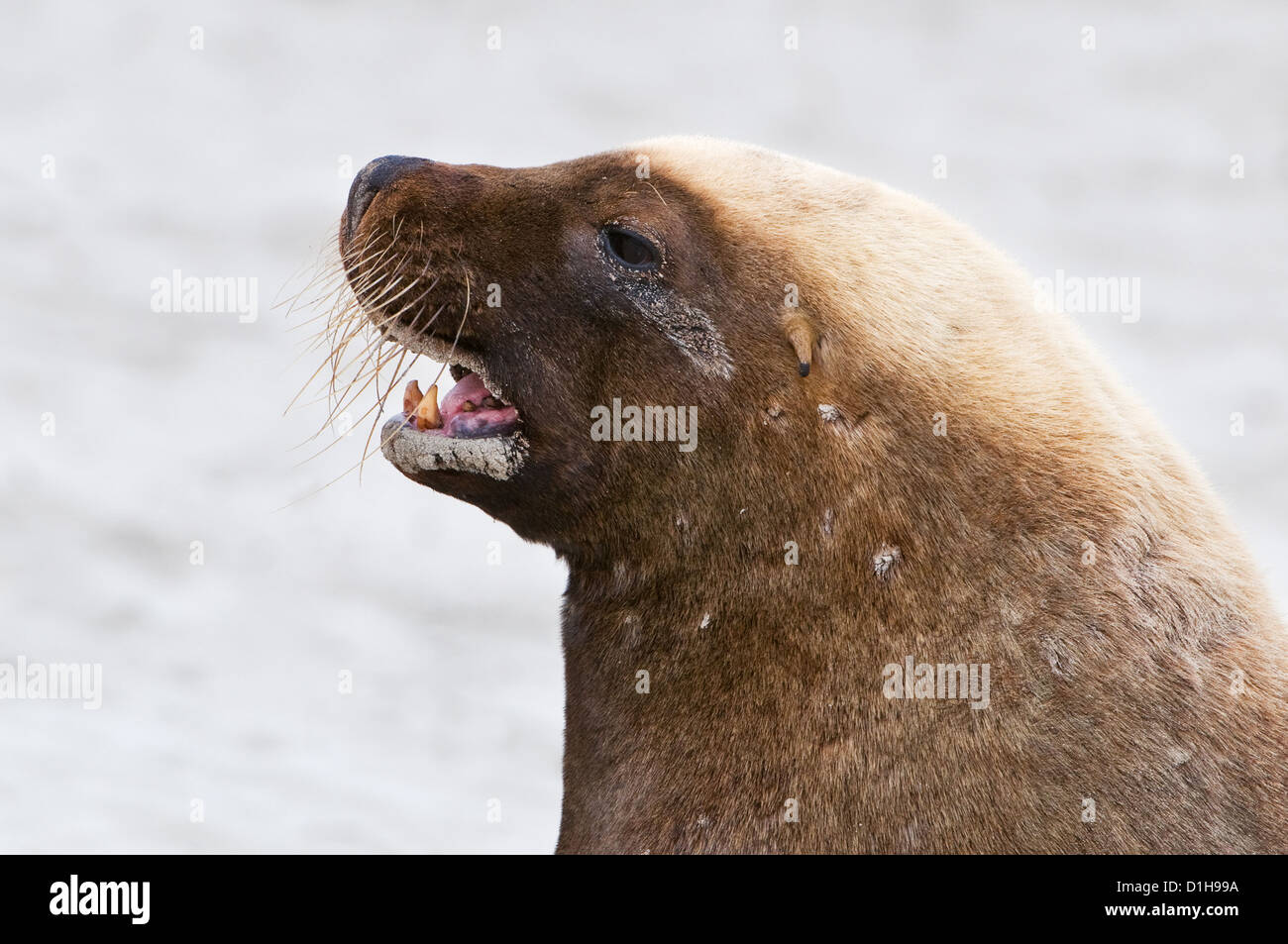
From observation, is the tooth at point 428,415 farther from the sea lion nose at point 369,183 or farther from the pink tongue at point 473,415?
the sea lion nose at point 369,183

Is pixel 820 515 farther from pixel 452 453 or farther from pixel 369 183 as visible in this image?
pixel 369 183

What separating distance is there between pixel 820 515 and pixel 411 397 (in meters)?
1.75

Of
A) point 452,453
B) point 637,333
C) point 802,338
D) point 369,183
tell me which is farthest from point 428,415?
point 802,338

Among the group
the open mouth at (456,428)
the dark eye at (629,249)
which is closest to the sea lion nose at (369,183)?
the open mouth at (456,428)

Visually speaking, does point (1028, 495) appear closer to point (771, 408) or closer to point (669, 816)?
point (771, 408)

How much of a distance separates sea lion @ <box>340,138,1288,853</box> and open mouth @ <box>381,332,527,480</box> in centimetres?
1

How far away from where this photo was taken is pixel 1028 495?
17.9 ft

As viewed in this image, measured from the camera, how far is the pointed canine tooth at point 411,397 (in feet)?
20.1

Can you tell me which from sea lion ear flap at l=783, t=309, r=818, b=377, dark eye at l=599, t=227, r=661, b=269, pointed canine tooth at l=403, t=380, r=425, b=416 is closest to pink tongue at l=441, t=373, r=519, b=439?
pointed canine tooth at l=403, t=380, r=425, b=416

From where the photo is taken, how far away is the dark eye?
5918 mm

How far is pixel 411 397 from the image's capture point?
6156mm
